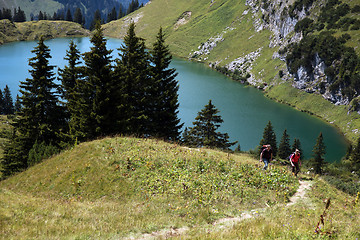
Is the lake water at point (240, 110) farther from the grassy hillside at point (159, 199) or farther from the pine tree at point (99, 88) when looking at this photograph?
the grassy hillside at point (159, 199)

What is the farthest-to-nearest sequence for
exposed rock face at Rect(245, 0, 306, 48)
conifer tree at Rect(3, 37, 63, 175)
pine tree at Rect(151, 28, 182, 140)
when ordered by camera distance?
exposed rock face at Rect(245, 0, 306, 48)
pine tree at Rect(151, 28, 182, 140)
conifer tree at Rect(3, 37, 63, 175)

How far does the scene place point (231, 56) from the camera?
19075 cm

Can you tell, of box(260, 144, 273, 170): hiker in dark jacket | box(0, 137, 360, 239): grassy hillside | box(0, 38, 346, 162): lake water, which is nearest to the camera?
box(0, 137, 360, 239): grassy hillside

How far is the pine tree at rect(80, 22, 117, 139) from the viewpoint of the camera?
27.2 m

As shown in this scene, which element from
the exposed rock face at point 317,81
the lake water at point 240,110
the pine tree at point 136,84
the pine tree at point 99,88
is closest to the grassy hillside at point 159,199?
the pine tree at point 99,88

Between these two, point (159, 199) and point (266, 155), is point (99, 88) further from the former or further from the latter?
point (266, 155)

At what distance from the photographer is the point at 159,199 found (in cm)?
1291

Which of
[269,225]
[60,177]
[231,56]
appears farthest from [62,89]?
[231,56]

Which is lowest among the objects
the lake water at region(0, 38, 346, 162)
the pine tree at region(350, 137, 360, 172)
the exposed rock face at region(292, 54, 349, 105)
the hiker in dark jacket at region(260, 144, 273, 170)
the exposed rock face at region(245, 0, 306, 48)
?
the pine tree at region(350, 137, 360, 172)

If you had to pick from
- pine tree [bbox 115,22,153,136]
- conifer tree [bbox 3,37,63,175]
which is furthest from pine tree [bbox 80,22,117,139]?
conifer tree [bbox 3,37,63,175]

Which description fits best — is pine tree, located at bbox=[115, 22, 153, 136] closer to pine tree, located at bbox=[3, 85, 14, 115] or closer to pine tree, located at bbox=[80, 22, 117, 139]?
pine tree, located at bbox=[80, 22, 117, 139]

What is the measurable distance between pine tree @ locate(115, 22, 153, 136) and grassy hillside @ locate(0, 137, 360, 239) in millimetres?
12821

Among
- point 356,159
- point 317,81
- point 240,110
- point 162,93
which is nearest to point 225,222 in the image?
point 162,93

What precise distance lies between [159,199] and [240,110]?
10062cm
